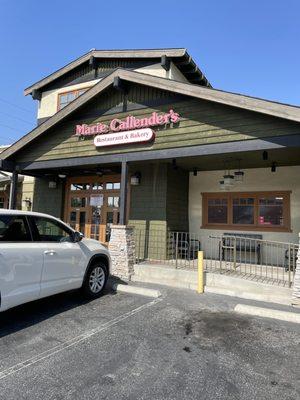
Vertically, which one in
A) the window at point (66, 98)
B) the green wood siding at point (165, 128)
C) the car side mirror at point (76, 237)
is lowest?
the car side mirror at point (76, 237)

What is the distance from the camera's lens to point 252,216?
35.4ft

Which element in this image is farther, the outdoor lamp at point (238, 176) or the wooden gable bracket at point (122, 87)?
the outdoor lamp at point (238, 176)

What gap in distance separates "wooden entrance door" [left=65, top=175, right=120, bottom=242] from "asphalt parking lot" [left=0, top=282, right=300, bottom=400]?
5.72 meters

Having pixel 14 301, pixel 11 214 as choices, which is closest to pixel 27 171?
pixel 11 214

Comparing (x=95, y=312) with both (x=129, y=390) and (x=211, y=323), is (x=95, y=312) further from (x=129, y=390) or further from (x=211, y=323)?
(x=129, y=390)

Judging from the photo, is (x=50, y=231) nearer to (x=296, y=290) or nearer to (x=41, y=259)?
(x=41, y=259)

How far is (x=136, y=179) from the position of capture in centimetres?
1095

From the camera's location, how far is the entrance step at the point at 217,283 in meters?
6.97

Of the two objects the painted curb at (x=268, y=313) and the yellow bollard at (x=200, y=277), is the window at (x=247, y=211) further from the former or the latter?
the painted curb at (x=268, y=313)

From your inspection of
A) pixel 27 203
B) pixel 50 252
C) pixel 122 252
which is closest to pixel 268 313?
pixel 50 252

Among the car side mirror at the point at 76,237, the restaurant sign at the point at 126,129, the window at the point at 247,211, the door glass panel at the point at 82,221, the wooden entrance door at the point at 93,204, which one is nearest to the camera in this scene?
the car side mirror at the point at 76,237

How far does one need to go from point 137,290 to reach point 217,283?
194cm

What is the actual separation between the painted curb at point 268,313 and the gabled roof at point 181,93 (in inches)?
145

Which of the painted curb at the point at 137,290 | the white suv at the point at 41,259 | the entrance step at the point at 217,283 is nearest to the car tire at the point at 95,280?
the white suv at the point at 41,259
